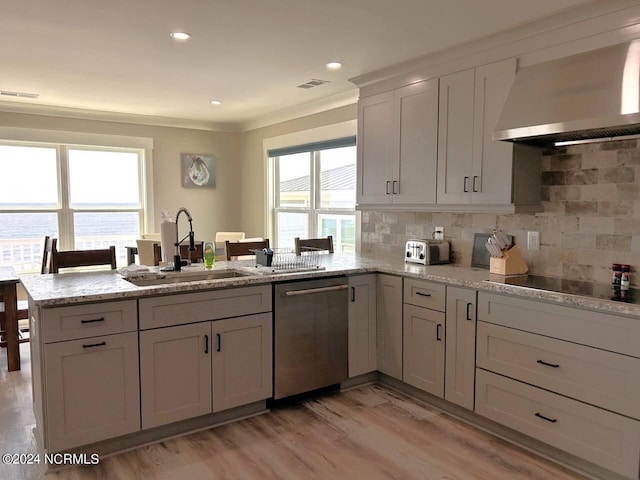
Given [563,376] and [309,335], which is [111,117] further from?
[563,376]

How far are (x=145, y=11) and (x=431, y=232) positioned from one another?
2528 mm

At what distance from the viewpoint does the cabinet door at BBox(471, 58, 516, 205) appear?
2924 millimetres

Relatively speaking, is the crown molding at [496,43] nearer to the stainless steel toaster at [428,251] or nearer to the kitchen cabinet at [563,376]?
Answer: the stainless steel toaster at [428,251]

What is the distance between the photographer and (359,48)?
3273 millimetres

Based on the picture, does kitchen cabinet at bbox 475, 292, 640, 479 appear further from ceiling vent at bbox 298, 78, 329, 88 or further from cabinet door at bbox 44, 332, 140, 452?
ceiling vent at bbox 298, 78, 329, 88

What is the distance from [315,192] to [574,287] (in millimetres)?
3274

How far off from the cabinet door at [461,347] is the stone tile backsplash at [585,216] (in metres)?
0.63

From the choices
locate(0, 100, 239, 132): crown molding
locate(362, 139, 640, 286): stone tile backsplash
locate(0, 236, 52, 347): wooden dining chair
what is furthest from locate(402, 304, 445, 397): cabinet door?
locate(0, 100, 239, 132): crown molding

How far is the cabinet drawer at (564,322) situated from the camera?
212cm

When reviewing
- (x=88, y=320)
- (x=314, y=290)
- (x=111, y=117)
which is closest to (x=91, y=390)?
(x=88, y=320)

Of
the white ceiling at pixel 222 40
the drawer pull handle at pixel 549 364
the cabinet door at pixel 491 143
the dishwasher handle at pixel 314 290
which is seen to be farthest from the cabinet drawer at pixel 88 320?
the cabinet door at pixel 491 143

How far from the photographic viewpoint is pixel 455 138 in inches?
128

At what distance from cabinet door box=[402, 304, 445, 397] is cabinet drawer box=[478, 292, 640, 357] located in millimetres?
361

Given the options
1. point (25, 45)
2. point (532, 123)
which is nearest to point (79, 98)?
point (25, 45)
